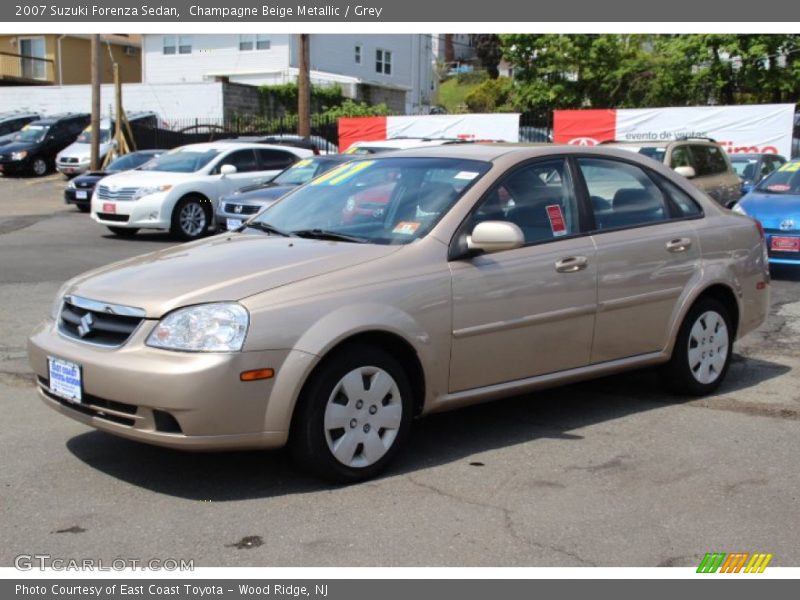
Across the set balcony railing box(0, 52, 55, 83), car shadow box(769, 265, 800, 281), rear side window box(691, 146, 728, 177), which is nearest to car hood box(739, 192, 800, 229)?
car shadow box(769, 265, 800, 281)

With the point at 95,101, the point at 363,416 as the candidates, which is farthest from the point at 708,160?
the point at 95,101

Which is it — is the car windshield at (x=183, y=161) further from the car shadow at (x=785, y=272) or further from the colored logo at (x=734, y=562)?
the colored logo at (x=734, y=562)

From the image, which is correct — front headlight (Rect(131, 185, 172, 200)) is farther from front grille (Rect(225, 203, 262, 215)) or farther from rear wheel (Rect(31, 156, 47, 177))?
rear wheel (Rect(31, 156, 47, 177))

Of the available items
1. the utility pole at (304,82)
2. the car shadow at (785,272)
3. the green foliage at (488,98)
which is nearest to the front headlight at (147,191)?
the car shadow at (785,272)

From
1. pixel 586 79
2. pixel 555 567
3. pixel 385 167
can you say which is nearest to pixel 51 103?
pixel 586 79

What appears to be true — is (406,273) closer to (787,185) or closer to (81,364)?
(81,364)

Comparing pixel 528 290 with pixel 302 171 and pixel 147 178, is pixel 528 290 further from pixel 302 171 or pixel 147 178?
pixel 147 178

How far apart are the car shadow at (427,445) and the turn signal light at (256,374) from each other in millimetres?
624

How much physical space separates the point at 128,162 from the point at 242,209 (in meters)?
7.83

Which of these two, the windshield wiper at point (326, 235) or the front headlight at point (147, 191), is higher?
the windshield wiper at point (326, 235)

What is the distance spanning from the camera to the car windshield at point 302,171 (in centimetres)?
1545

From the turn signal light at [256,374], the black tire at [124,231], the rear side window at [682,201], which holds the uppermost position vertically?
the rear side window at [682,201]

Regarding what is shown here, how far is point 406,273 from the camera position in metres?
4.91

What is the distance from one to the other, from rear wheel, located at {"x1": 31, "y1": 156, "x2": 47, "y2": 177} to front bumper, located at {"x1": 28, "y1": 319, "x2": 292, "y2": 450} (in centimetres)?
2806
